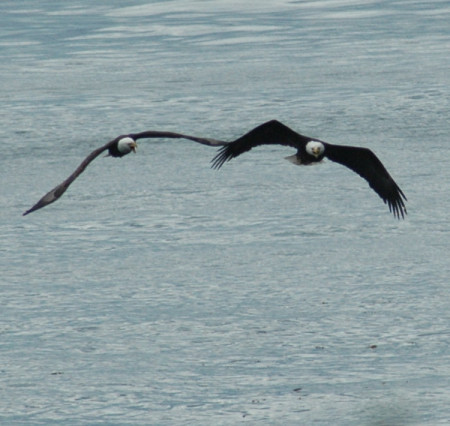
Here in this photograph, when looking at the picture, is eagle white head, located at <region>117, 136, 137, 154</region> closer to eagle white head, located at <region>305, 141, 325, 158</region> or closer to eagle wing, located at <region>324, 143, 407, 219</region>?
eagle white head, located at <region>305, 141, 325, 158</region>

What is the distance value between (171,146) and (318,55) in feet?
19.8

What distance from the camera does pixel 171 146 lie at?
1606 cm

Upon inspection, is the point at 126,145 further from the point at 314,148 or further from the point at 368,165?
the point at 368,165

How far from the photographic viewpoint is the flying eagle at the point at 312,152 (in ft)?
31.5

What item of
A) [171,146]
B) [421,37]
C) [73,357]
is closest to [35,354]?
[73,357]

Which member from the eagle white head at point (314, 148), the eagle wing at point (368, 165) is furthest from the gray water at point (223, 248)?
the eagle white head at point (314, 148)

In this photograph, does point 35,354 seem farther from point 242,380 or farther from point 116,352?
point 242,380

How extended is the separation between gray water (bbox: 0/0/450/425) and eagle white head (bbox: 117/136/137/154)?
3.85ft

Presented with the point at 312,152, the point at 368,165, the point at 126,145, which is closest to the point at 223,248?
the point at 368,165

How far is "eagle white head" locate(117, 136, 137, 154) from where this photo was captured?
982 centimetres

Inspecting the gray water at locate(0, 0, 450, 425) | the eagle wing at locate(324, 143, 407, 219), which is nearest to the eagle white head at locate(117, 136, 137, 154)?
the gray water at locate(0, 0, 450, 425)

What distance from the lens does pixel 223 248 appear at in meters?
11.5

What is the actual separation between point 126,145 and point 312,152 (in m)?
1.34

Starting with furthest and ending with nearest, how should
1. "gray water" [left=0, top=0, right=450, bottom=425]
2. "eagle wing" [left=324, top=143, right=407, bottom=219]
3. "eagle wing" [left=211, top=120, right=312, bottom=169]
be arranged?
"eagle wing" [left=324, top=143, right=407, bottom=219] < "eagle wing" [left=211, top=120, right=312, bottom=169] < "gray water" [left=0, top=0, right=450, bottom=425]
